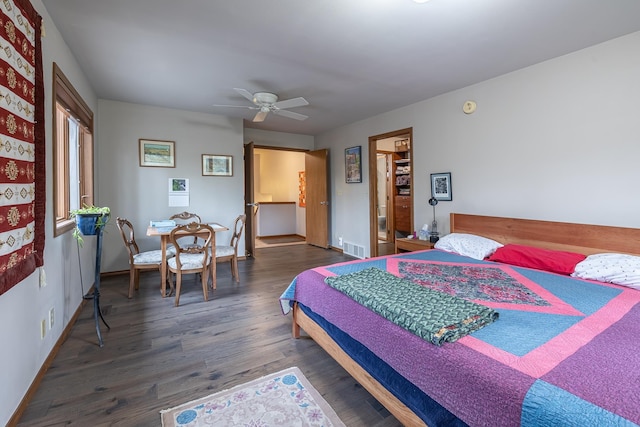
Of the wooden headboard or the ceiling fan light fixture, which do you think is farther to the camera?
the ceiling fan light fixture

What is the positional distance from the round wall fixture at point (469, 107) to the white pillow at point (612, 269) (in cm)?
194

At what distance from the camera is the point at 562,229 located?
269 centimetres

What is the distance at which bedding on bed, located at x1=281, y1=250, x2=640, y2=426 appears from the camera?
896mm

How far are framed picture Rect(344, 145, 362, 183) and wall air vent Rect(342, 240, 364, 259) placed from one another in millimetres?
1174

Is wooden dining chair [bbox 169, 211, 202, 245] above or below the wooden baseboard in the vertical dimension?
above

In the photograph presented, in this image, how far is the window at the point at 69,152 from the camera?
2340 millimetres

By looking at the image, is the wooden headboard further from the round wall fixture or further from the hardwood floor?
the hardwood floor

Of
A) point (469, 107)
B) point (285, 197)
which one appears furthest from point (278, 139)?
point (469, 107)

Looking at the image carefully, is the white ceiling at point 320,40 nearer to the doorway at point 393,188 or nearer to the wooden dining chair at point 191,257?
the wooden dining chair at point 191,257

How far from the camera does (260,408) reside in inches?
63.6

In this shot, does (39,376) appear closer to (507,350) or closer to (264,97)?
(507,350)

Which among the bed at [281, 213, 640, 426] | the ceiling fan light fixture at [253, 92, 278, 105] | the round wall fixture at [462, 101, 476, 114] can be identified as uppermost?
the ceiling fan light fixture at [253, 92, 278, 105]

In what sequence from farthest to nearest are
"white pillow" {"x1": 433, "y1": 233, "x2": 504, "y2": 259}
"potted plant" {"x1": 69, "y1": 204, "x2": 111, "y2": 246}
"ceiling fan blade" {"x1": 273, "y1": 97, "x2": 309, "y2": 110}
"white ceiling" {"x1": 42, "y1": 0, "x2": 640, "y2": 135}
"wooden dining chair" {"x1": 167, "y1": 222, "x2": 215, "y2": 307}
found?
"ceiling fan blade" {"x1": 273, "y1": 97, "x2": 309, "y2": 110}
"wooden dining chair" {"x1": 167, "y1": 222, "x2": 215, "y2": 307}
"white pillow" {"x1": 433, "y1": 233, "x2": 504, "y2": 259}
"potted plant" {"x1": 69, "y1": 204, "x2": 111, "y2": 246}
"white ceiling" {"x1": 42, "y1": 0, "x2": 640, "y2": 135}

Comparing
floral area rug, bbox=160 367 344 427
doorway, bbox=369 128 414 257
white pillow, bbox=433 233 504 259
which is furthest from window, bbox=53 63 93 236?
doorway, bbox=369 128 414 257
